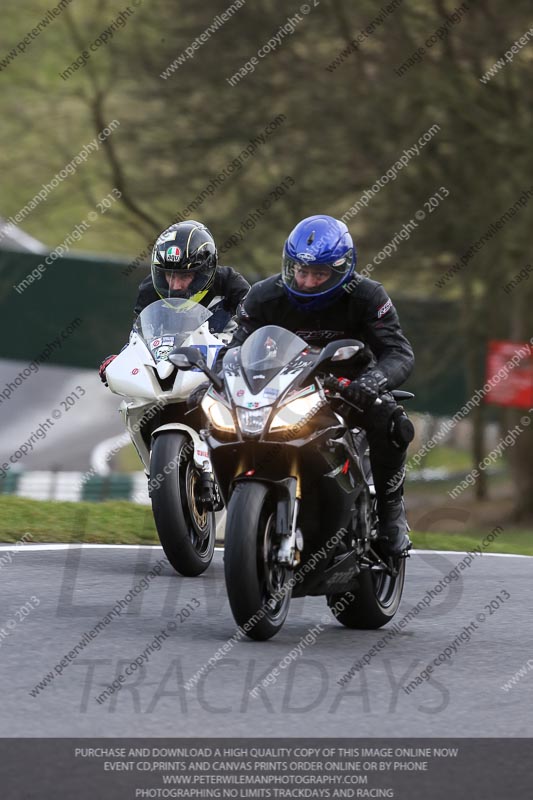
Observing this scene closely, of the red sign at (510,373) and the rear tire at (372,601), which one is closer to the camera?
the rear tire at (372,601)

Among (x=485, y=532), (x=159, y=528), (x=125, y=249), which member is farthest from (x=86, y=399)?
(x=159, y=528)

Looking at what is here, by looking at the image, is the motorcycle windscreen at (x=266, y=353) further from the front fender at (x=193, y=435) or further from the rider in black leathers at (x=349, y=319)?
the front fender at (x=193, y=435)

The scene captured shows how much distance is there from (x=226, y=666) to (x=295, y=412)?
42.8 inches

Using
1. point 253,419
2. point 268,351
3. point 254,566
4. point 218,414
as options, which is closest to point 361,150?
point 268,351

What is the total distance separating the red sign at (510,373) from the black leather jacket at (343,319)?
16.6 metres

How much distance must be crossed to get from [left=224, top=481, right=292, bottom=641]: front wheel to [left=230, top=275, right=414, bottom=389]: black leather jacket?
1.05m

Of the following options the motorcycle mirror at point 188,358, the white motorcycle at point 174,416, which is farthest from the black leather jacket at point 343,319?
the white motorcycle at point 174,416

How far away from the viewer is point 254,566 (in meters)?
6.12

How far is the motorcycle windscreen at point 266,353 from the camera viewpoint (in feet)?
21.3

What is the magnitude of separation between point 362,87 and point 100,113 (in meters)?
7.00

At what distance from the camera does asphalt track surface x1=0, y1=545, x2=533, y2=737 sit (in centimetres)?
524

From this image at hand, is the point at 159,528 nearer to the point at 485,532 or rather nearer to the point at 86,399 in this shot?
the point at 485,532

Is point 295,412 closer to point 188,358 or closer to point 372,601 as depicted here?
point 188,358

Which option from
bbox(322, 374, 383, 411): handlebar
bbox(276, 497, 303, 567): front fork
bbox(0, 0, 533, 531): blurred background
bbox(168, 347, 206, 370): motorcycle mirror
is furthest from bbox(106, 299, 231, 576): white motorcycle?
bbox(0, 0, 533, 531): blurred background
